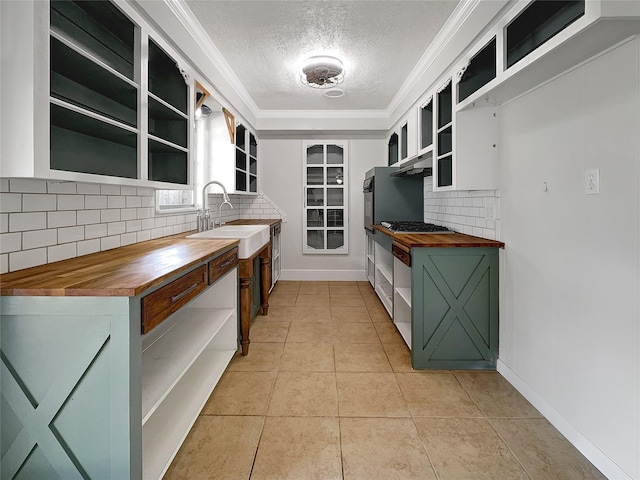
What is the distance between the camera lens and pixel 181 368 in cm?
161

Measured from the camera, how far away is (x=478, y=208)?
8.77 ft

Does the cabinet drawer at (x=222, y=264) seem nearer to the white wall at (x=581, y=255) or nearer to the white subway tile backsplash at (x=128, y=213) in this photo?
the white subway tile backsplash at (x=128, y=213)

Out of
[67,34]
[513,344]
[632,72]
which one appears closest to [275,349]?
[513,344]

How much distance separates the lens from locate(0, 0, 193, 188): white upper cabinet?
1.12m

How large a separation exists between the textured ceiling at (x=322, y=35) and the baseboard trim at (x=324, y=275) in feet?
8.84

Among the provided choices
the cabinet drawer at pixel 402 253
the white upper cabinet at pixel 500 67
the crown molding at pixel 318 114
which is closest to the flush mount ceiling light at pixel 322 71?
the white upper cabinet at pixel 500 67

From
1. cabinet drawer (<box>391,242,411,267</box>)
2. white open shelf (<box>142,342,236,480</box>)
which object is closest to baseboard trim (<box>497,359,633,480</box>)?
cabinet drawer (<box>391,242,411,267</box>)

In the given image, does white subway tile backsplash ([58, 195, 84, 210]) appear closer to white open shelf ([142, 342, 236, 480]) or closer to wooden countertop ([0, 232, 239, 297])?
wooden countertop ([0, 232, 239, 297])

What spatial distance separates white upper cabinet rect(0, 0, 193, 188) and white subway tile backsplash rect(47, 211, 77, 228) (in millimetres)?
273

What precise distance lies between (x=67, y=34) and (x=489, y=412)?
2796 millimetres

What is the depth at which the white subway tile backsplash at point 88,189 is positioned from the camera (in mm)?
1717

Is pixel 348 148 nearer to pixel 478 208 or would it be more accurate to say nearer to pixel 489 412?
pixel 478 208

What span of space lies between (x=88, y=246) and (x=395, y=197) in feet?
10.7

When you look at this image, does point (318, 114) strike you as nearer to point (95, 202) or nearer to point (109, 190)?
point (109, 190)
